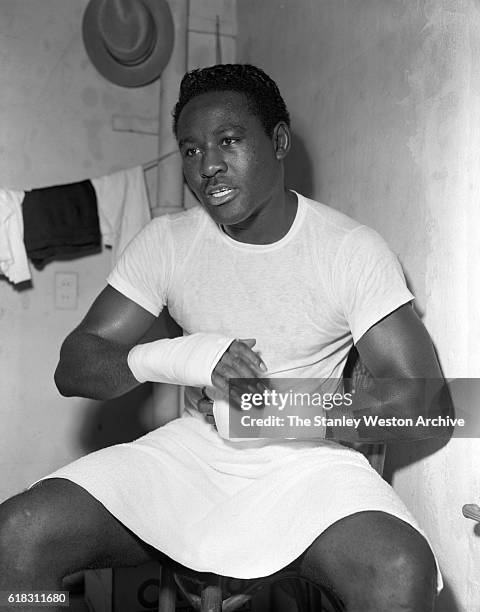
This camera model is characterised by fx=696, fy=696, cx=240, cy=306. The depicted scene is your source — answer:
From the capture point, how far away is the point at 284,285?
137cm

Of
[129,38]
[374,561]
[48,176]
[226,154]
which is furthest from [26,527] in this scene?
[129,38]

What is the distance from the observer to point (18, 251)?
2125mm

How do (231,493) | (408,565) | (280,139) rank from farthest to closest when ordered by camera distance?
(280,139)
(231,493)
(408,565)

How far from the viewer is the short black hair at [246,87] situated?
1.40m

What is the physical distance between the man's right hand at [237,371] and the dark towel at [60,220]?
3.86 ft

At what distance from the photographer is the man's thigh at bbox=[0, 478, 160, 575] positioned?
1104 millimetres

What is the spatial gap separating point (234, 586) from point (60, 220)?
133 cm

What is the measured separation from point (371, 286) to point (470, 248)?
183mm

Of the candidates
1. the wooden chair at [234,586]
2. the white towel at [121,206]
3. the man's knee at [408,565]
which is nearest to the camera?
the man's knee at [408,565]

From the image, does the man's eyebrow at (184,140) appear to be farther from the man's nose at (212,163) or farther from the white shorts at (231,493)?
the white shorts at (231,493)

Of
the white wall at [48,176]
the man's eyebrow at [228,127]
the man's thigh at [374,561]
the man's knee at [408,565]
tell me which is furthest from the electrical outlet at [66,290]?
the man's knee at [408,565]

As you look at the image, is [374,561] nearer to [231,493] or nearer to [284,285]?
[231,493]

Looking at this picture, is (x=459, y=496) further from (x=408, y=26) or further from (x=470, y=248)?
(x=408, y=26)

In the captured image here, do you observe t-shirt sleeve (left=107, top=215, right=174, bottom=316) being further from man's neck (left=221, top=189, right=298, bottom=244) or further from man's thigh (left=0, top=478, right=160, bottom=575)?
man's thigh (left=0, top=478, right=160, bottom=575)
